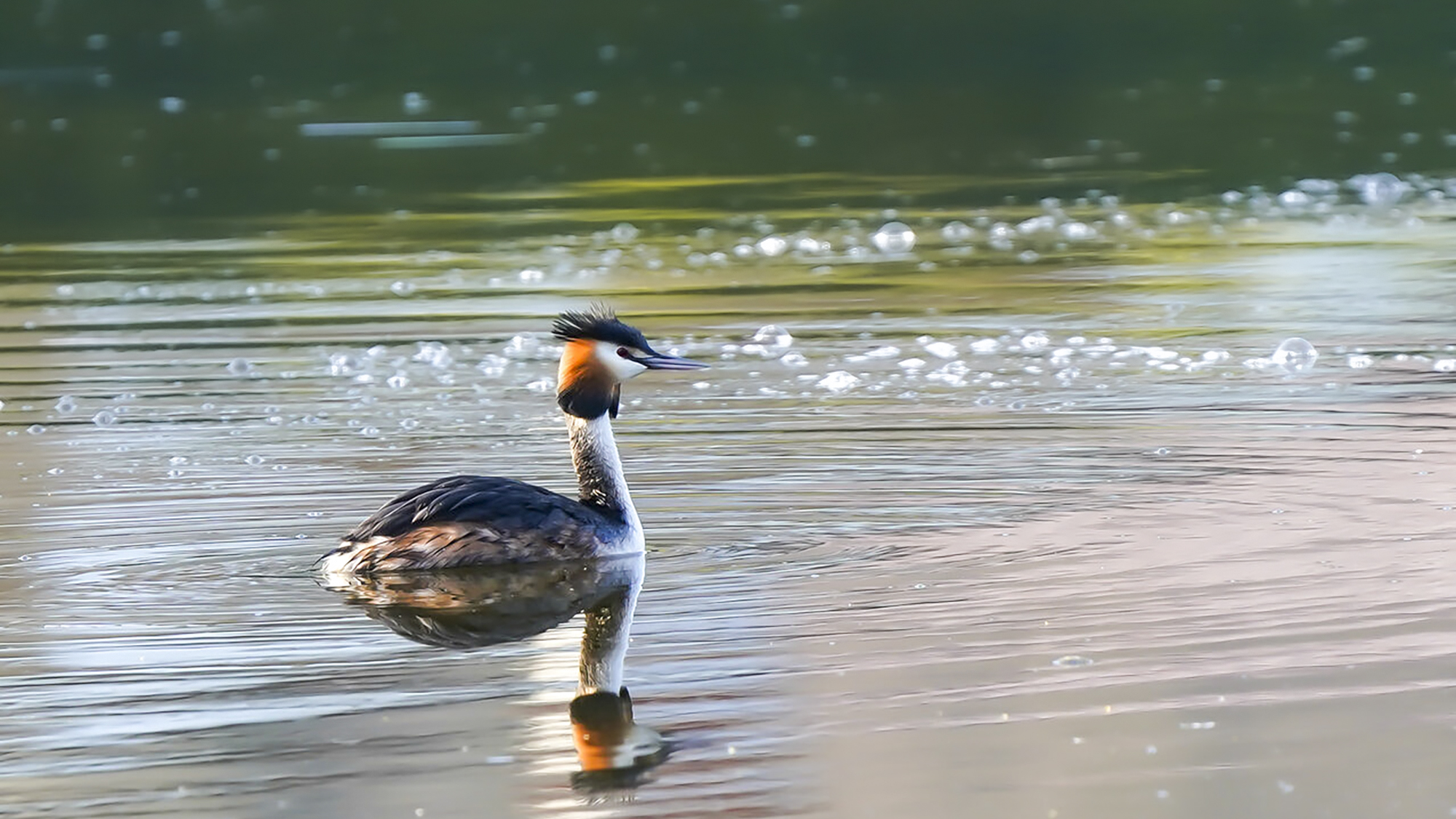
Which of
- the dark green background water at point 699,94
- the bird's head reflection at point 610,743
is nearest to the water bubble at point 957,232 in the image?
the dark green background water at point 699,94

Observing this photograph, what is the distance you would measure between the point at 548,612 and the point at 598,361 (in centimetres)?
133

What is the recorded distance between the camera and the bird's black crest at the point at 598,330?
9.12 metres

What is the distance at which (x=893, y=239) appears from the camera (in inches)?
720

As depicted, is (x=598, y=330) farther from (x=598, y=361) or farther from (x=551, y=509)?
(x=551, y=509)

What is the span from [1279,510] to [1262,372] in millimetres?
3285

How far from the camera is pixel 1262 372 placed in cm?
1227

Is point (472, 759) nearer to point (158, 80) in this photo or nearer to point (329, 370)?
point (329, 370)

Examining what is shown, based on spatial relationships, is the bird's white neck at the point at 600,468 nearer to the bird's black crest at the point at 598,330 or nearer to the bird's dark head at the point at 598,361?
the bird's dark head at the point at 598,361

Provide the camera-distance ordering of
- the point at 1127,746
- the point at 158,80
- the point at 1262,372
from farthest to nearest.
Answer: the point at 158,80, the point at 1262,372, the point at 1127,746

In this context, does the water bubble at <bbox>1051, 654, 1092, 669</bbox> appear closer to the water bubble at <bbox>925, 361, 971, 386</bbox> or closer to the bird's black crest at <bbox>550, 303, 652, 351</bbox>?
the bird's black crest at <bbox>550, 303, 652, 351</bbox>

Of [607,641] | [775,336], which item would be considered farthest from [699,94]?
[607,641]

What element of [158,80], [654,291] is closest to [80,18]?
[158,80]

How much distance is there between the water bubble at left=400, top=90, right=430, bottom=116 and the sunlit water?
519 inches

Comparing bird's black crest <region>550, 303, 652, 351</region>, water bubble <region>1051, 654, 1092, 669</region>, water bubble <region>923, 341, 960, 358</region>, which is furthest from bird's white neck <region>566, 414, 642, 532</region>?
water bubble <region>923, 341, 960, 358</region>
